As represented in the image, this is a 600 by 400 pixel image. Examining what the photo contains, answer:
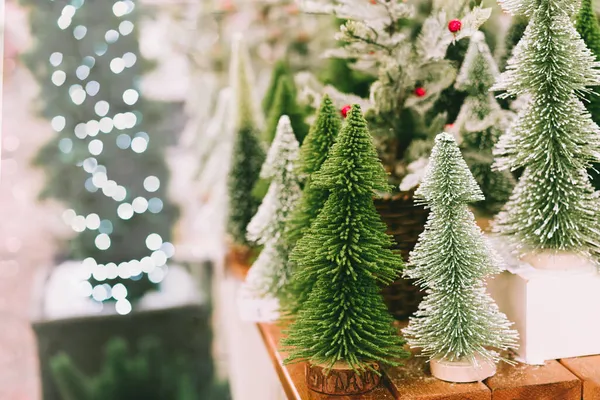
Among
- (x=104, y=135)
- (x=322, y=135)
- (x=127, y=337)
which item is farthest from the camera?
(x=127, y=337)

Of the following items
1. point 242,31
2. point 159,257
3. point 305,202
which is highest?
point 242,31

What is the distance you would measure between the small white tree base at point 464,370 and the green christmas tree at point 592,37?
0.36 meters

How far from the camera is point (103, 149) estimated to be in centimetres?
184

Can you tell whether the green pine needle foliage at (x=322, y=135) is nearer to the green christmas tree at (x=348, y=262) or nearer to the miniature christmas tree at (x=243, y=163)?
the green christmas tree at (x=348, y=262)

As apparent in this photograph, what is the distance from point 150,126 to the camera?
1920 mm

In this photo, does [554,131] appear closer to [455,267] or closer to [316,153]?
[455,267]

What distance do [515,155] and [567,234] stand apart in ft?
0.47

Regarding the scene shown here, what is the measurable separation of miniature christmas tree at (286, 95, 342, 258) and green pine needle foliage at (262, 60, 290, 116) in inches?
Result: 28.6

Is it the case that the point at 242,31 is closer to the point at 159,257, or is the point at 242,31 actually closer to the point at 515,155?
the point at 159,257

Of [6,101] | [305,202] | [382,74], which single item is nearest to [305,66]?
[382,74]

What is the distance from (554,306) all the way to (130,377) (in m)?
1.42

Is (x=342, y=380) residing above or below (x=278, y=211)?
below

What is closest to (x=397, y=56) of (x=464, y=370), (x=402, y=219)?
(x=402, y=219)

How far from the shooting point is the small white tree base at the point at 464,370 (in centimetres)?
91
